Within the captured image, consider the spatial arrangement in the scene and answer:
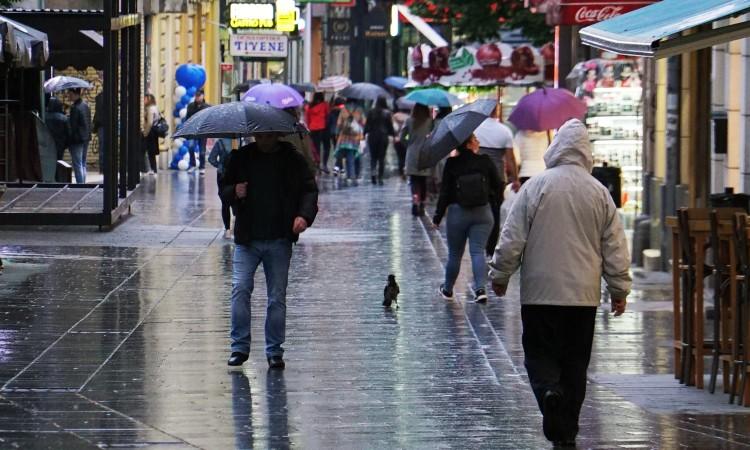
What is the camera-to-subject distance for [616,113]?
2206 cm

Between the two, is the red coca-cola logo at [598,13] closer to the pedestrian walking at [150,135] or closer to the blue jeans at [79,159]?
the blue jeans at [79,159]

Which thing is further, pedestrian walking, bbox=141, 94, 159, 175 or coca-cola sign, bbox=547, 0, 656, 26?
pedestrian walking, bbox=141, 94, 159, 175

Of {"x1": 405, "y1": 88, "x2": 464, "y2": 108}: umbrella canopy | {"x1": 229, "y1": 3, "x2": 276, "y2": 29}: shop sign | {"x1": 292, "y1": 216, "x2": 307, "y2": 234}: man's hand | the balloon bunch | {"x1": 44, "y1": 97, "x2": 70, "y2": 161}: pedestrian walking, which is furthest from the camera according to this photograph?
{"x1": 229, "y1": 3, "x2": 276, "y2": 29}: shop sign

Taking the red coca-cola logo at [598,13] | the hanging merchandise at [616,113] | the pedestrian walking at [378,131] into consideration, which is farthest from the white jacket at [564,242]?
the pedestrian walking at [378,131]

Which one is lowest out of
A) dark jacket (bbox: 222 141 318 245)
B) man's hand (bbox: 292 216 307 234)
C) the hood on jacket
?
man's hand (bbox: 292 216 307 234)

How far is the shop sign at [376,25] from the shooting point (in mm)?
81938

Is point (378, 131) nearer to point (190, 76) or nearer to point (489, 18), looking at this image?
point (489, 18)

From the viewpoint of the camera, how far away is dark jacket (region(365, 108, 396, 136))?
3503cm

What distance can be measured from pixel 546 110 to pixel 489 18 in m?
14.9

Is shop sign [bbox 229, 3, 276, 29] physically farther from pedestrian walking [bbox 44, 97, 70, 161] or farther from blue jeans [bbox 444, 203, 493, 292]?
blue jeans [bbox 444, 203, 493, 292]

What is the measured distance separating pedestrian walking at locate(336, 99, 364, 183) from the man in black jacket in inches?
930

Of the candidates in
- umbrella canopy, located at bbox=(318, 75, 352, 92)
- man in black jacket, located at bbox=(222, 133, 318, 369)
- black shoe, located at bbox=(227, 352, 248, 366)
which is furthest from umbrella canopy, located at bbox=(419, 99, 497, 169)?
umbrella canopy, located at bbox=(318, 75, 352, 92)

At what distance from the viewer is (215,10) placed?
54.7 meters

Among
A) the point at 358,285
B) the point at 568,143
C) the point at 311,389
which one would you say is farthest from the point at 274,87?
the point at 568,143
